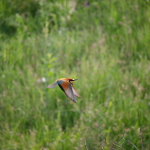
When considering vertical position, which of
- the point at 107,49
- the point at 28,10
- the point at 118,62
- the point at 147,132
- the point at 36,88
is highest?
the point at 28,10

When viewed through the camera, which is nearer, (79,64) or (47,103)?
(47,103)

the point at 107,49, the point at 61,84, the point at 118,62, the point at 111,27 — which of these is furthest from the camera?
the point at 111,27

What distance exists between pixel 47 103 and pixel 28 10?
2.86 meters

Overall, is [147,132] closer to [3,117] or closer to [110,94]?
[110,94]

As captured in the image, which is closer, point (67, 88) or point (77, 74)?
point (67, 88)

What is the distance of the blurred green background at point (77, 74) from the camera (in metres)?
2.11

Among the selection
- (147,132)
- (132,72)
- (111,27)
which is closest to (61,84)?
(147,132)

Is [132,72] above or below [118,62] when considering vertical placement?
below

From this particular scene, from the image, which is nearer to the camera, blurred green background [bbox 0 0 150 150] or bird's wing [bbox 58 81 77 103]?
bird's wing [bbox 58 81 77 103]

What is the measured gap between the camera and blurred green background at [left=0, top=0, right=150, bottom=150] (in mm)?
2113

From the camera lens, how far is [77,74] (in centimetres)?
297

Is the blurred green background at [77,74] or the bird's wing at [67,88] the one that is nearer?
the bird's wing at [67,88]

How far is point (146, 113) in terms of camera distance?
7.63 feet

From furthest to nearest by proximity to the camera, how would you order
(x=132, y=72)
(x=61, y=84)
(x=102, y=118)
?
(x=132, y=72)
(x=102, y=118)
(x=61, y=84)
